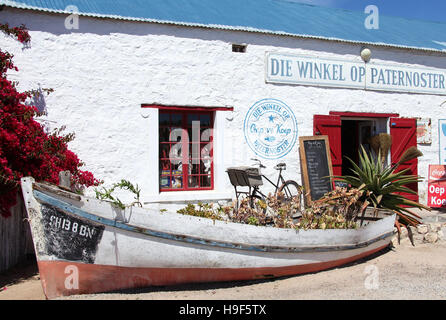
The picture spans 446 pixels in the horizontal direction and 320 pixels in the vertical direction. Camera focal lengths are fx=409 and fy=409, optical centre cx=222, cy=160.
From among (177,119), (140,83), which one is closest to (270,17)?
(177,119)

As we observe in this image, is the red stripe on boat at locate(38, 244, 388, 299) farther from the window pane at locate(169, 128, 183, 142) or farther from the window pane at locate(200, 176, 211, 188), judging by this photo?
the window pane at locate(169, 128, 183, 142)

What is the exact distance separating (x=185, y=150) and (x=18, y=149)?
317 centimetres

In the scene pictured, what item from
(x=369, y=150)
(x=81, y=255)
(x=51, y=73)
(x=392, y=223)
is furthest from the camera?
(x=369, y=150)

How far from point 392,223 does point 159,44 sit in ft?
16.5

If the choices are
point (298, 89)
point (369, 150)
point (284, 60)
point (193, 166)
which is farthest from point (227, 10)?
point (369, 150)

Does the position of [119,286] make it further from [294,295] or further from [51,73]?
[51,73]

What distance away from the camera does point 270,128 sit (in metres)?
8.27

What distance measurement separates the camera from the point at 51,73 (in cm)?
689

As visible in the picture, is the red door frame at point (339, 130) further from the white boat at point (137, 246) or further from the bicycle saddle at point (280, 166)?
the white boat at point (137, 246)

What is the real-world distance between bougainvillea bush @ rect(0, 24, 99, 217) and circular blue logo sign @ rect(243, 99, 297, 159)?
357 centimetres

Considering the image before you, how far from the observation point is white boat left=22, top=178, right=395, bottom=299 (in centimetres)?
427

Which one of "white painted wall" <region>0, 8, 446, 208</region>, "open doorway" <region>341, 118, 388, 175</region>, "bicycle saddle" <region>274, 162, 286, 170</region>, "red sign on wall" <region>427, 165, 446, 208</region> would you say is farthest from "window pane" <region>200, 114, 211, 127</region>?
"red sign on wall" <region>427, 165, 446, 208</region>

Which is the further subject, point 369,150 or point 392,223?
point 369,150

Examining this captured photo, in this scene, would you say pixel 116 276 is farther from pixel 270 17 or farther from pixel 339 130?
pixel 270 17
